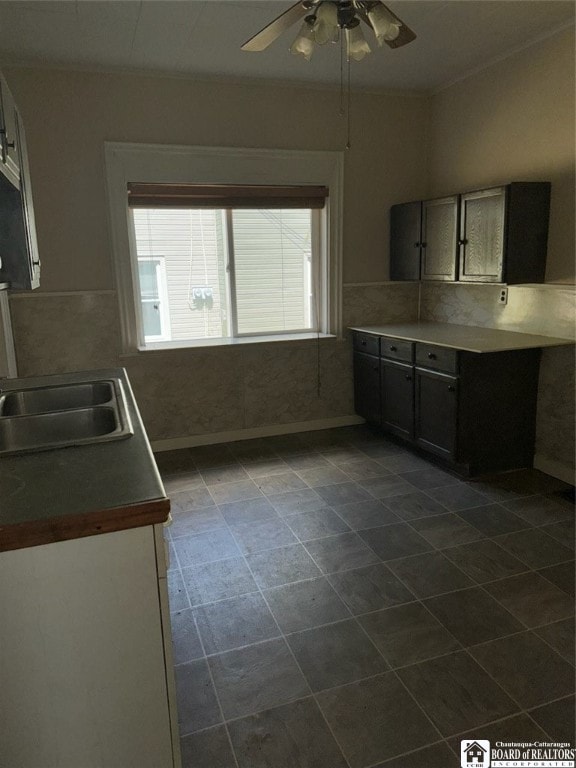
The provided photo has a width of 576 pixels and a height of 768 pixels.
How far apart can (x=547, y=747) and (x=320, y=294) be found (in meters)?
3.44

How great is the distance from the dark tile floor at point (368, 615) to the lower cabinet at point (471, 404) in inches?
7.1

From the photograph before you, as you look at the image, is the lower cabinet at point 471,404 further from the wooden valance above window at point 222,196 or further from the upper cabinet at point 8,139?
the upper cabinet at point 8,139

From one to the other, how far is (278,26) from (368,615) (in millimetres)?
2395

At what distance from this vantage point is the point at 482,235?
140 inches

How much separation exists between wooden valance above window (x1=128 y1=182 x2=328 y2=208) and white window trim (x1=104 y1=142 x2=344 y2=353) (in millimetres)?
43

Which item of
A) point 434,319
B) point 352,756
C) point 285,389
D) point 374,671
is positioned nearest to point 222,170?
point 285,389

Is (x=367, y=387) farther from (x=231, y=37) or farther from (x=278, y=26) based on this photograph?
(x=278, y=26)

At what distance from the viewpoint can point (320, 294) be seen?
451 cm

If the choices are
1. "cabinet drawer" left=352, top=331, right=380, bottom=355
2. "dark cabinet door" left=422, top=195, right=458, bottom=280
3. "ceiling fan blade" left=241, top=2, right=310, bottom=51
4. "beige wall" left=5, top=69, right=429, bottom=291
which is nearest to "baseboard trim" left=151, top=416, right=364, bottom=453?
"cabinet drawer" left=352, top=331, right=380, bottom=355

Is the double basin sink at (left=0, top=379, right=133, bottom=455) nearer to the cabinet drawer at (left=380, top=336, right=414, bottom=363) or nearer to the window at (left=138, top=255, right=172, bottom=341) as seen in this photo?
the window at (left=138, top=255, right=172, bottom=341)

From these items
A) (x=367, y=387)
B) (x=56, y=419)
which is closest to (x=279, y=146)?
(x=367, y=387)

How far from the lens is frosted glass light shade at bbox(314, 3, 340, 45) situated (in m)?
1.95

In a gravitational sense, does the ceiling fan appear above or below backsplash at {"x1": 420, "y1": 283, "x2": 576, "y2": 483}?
above

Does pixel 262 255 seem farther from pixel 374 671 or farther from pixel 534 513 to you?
pixel 374 671
